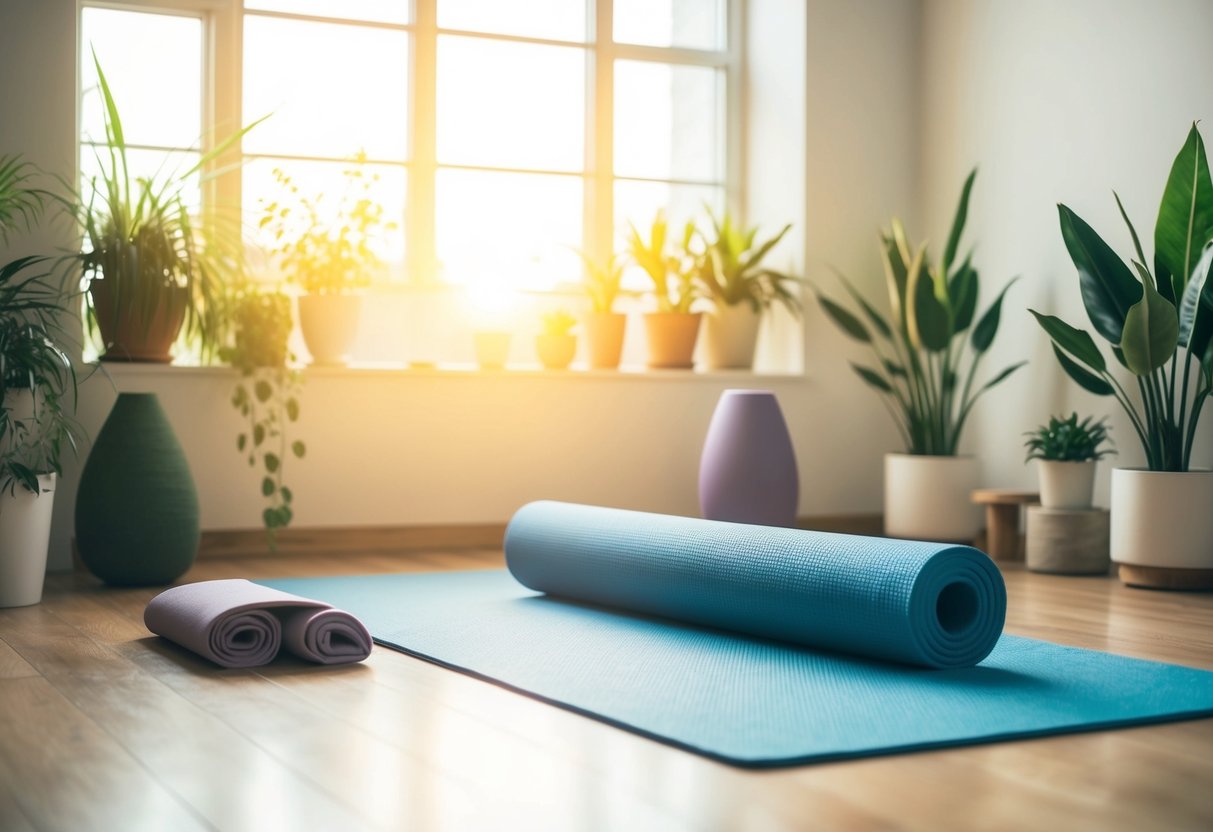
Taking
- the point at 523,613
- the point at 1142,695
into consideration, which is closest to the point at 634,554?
the point at 523,613

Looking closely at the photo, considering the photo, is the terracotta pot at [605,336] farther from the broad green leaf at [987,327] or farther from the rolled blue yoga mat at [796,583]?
the rolled blue yoga mat at [796,583]

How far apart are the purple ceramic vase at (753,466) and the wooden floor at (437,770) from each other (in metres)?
2.08

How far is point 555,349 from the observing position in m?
4.74

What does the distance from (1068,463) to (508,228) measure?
221 centimetres

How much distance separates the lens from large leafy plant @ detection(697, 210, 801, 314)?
488cm

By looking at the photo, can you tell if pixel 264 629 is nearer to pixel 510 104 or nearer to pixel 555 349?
pixel 555 349

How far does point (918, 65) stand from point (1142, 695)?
353 centimetres

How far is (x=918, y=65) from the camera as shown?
16.9 ft

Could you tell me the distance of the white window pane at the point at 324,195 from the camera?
4.52 meters

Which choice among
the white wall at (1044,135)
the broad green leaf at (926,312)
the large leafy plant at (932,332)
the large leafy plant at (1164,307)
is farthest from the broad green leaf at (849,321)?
the large leafy plant at (1164,307)

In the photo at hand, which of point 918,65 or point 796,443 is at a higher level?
point 918,65

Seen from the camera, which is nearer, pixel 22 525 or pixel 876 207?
pixel 22 525

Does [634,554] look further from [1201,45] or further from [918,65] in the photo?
[918,65]

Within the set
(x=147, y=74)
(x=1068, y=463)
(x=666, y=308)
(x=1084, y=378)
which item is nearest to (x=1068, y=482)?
(x=1068, y=463)
